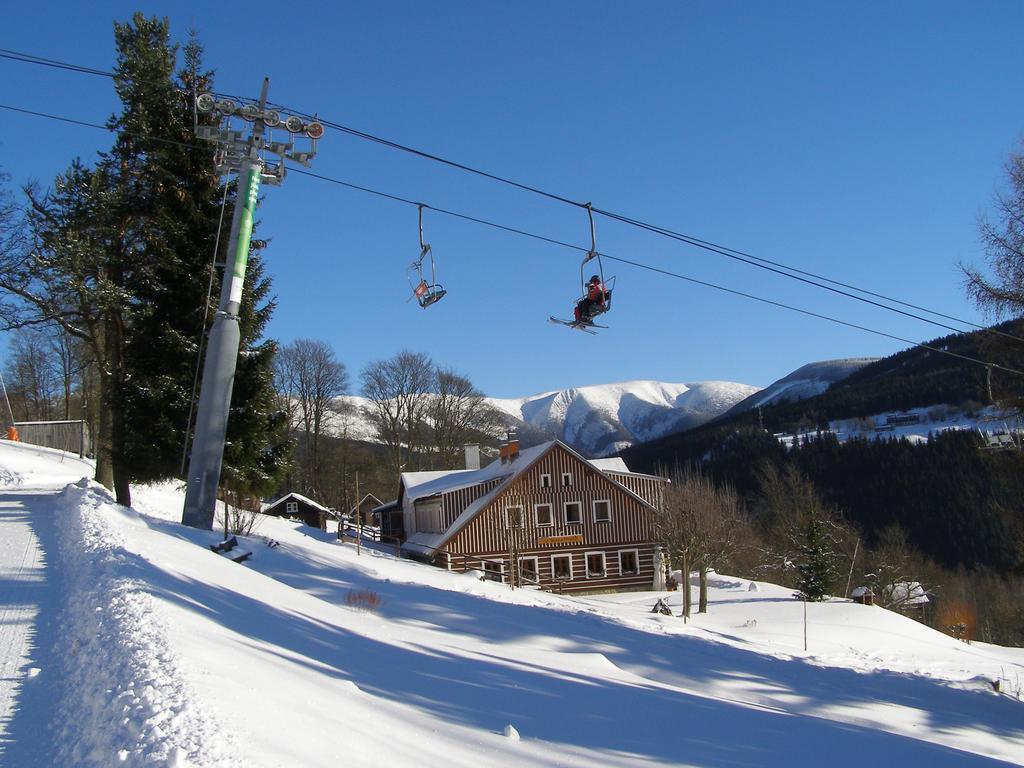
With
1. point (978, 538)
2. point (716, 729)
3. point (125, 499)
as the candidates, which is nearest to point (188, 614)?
point (716, 729)

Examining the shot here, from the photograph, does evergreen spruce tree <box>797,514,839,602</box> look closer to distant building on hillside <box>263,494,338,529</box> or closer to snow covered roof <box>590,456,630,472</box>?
snow covered roof <box>590,456,630,472</box>

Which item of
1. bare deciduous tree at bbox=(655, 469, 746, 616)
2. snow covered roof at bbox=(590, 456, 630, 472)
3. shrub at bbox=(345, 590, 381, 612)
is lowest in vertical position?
bare deciduous tree at bbox=(655, 469, 746, 616)

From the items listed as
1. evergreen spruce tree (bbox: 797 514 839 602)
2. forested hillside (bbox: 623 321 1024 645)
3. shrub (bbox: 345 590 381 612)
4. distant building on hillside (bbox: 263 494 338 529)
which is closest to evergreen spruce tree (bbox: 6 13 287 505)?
shrub (bbox: 345 590 381 612)

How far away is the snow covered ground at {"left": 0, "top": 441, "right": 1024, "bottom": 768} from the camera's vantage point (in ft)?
16.2

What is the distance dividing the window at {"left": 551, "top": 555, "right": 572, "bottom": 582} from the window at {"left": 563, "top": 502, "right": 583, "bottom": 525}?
2.04 m

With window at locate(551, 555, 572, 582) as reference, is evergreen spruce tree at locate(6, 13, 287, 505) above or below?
above

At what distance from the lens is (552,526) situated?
4175cm

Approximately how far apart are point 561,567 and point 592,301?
100 ft

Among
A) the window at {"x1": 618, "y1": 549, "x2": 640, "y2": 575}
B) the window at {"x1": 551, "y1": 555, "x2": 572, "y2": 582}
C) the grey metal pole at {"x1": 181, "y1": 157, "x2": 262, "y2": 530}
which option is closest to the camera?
the grey metal pole at {"x1": 181, "y1": 157, "x2": 262, "y2": 530}

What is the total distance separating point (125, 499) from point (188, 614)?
14.8 metres

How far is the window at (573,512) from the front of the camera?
138 feet

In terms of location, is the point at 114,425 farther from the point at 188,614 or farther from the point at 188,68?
the point at 188,614

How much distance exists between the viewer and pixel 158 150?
2138 centimetres

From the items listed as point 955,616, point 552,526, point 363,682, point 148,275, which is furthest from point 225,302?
point 955,616
